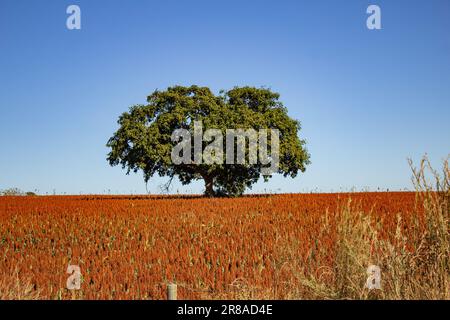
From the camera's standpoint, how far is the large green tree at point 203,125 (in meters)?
29.8

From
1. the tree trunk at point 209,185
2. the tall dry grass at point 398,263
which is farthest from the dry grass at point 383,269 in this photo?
the tree trunk at point 209,185

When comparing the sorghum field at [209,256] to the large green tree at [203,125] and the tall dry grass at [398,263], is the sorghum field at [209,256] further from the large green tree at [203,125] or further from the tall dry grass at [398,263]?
the large green tree at [203,125]

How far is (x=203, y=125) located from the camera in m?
30.0

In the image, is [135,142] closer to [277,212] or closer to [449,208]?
[277,212]

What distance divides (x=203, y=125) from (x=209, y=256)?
68.6 ft

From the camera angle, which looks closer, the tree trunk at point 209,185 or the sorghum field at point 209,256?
the sorghum field at point 209,256

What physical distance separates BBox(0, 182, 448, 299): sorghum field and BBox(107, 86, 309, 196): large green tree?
45.3 feet

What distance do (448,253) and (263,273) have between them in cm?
311

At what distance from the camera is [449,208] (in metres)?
6.79

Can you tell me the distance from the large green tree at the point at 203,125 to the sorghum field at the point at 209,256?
13798 mm

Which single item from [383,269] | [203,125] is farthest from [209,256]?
[203,125]

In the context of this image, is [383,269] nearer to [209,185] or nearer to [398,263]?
[398,263]

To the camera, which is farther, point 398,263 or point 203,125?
point 203,125
